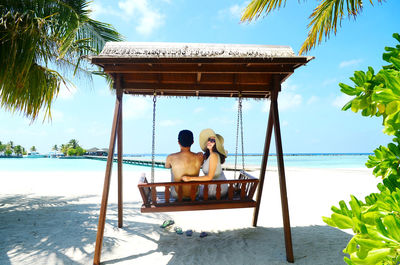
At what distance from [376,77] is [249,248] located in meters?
3.43

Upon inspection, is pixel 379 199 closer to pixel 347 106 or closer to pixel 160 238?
pixel 347 106

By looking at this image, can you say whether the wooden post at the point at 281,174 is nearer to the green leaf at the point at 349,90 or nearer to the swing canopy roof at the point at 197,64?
the swing canopy roof at the point at 197,64

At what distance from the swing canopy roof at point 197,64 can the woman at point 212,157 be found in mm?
780

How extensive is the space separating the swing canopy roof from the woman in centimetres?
78

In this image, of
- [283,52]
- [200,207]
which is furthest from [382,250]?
[283,52]

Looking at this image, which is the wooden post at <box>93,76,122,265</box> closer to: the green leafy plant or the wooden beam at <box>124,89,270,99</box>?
the wooden beam at <box>124,89,270,99</box>

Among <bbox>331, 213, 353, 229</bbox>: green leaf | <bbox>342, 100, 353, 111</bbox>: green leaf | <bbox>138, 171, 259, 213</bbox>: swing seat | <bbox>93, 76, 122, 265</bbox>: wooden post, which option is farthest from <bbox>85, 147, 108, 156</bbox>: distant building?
<bbox>331, 213, 353, 229</bbox>: green leaf

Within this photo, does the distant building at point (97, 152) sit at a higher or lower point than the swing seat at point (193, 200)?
higher

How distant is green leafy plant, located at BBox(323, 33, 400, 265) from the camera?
0.59 meters

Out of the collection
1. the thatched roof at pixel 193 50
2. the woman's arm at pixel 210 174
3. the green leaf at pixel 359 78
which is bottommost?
the woman's arm at pixel 210 174

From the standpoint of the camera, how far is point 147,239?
13.7 ft

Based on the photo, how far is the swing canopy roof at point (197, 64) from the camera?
318cm

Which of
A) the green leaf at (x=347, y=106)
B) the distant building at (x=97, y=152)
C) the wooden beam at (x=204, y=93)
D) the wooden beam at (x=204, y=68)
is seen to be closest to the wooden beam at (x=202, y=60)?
the wooden beam at (x=204, y=68)

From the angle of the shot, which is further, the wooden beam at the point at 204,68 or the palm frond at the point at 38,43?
the palm frond at the point at 38,43
